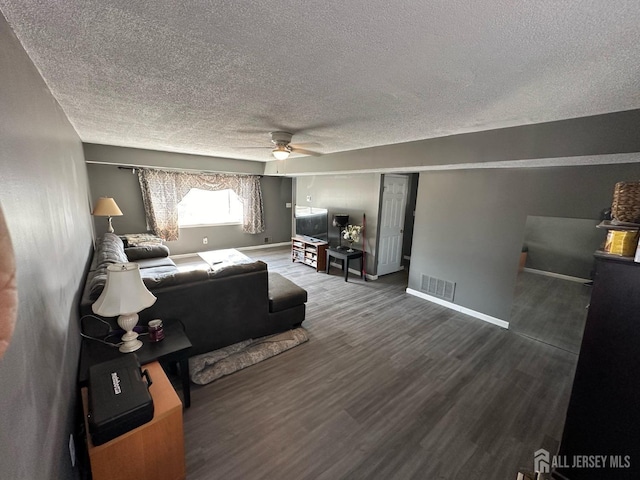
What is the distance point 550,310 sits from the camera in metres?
3.00

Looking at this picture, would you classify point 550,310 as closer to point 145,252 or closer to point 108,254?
point 108,254

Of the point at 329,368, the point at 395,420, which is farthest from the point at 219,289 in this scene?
the point at 395,420

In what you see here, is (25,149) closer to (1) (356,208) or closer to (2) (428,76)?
(2) (428,76)

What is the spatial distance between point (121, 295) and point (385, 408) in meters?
2.08

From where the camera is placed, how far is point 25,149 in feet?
3.68

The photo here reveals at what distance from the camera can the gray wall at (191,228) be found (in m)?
4.84

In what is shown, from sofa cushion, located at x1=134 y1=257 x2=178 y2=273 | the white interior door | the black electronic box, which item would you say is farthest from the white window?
the black electronic box

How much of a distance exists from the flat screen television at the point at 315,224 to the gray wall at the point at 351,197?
0.48 feet

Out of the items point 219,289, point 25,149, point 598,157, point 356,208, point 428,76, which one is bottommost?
point 219,289

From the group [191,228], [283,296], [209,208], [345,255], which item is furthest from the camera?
[209,208]

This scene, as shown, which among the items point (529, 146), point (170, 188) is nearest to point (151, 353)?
point (529, 146)

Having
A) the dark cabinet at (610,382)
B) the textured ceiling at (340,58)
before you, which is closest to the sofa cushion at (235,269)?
the textured ceiling at (340,58)

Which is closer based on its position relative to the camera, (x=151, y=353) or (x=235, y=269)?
(x=151, y=353)

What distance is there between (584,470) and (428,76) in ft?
7.67
